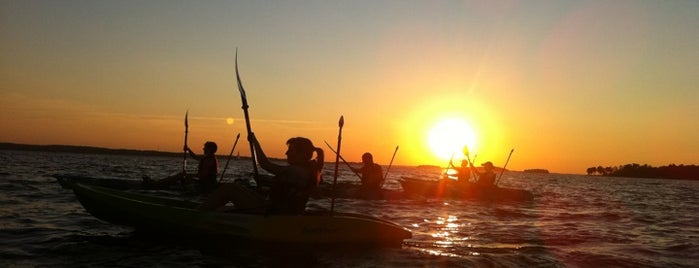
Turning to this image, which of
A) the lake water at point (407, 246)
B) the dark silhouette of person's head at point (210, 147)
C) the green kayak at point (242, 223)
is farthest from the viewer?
the dark silhouette of person's head at point (210, 147)

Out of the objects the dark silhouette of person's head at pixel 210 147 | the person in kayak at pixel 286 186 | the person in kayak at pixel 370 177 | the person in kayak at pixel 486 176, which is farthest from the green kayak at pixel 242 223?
the person in kayak at pixel 486 176

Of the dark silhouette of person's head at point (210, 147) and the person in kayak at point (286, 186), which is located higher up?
the dark silhouette of person's head at point (210, 147)

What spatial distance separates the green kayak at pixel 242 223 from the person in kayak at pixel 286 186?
0.75ft

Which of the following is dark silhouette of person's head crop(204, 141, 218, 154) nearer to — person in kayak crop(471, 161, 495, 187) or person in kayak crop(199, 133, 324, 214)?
person in kayak crop(199, 133, 324, 214)

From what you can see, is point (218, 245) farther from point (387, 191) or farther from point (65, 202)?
point (387, 191)

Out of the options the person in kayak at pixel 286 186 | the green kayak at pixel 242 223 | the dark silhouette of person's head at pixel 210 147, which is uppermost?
the dark silhouette of person's head at pixel 210 147

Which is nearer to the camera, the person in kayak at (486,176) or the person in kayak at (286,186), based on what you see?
the person in kayak at (286,186)

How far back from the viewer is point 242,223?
31.7 ft

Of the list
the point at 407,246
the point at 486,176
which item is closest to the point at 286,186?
the point at 407,246

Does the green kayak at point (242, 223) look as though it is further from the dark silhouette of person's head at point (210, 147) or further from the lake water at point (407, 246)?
the dark silhouette of person's head at point (210, 147)

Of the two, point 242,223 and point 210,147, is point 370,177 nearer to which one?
point 210,147

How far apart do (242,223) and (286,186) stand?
1037 mm

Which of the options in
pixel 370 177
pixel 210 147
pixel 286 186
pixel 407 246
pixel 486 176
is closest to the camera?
pixel 286 186

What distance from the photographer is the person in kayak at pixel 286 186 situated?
9.43 m
